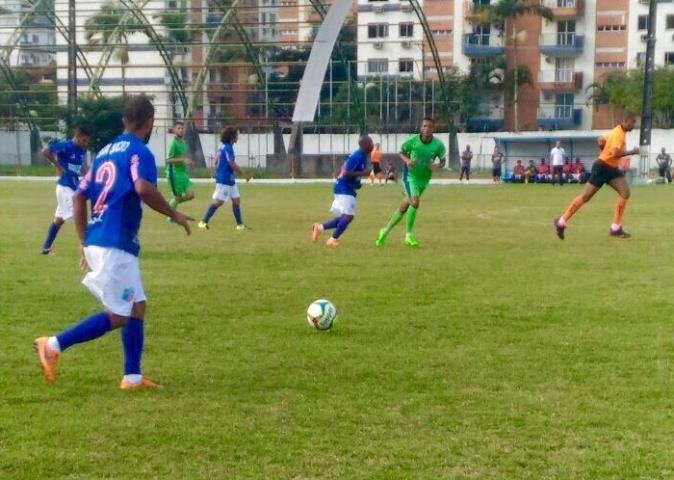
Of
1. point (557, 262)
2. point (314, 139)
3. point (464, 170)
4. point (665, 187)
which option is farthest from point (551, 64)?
point (557, 262)

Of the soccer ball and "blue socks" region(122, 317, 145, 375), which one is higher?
"blue socks" region(122, 317, 145, 375)

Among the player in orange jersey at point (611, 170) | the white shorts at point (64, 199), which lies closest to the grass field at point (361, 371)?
the white shorts at point (64, 199)

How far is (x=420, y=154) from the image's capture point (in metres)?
15.6

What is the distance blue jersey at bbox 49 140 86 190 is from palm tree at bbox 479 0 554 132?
210 feet

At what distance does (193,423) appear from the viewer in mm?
5652

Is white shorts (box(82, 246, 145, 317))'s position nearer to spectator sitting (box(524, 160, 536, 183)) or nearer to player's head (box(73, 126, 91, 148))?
player's head (box(73, 126, 91, 148))

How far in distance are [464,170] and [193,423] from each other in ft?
138

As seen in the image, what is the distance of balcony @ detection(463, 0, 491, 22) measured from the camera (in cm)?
7731

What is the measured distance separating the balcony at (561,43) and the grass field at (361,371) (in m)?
67.1

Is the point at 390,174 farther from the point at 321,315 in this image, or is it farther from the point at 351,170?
the point at 321,315

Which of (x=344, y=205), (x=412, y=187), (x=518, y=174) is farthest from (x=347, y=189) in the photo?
(x=518, y=174)

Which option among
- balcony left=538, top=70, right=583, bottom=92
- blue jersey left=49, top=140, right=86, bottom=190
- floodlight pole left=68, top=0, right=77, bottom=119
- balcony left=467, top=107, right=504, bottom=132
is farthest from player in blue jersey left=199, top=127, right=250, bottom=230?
balcony left=538, top=70, right=583, bottom=92

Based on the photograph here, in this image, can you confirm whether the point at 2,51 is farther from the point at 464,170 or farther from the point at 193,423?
the point at 193,423

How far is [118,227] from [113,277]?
302 millimetres
